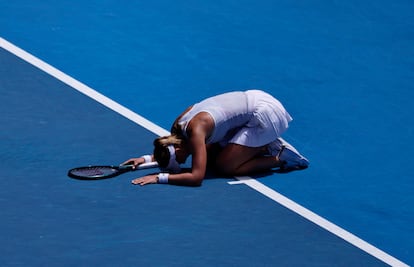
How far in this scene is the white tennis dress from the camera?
1091cm

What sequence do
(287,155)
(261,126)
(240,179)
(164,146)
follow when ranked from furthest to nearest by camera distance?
(287,155), (261,126), (240,179), (164,146)

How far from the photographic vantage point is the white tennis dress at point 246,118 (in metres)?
10.9

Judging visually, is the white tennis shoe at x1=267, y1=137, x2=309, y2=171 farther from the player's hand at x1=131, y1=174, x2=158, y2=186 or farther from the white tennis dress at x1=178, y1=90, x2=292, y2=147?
the player's hand at x1=131, y1=174, x2=158, y2=186

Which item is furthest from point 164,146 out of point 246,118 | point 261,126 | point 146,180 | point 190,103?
point 190,103

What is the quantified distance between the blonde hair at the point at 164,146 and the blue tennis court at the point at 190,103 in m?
0.27

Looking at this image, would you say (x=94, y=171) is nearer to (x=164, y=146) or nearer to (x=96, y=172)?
(x=96, y=172)

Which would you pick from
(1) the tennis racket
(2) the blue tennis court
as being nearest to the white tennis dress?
(2) the blue tennis court

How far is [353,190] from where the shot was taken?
10.9 meters

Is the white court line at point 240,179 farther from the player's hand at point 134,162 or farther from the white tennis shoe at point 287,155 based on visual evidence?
the player's hand at point 134,162

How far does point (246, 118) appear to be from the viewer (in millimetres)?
11094

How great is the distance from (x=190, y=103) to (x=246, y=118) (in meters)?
1.89

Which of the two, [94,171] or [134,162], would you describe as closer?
[94,171]

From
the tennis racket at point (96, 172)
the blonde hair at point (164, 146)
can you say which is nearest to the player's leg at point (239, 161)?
the blonde hair at point (164, 146)

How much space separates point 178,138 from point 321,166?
1.72m
